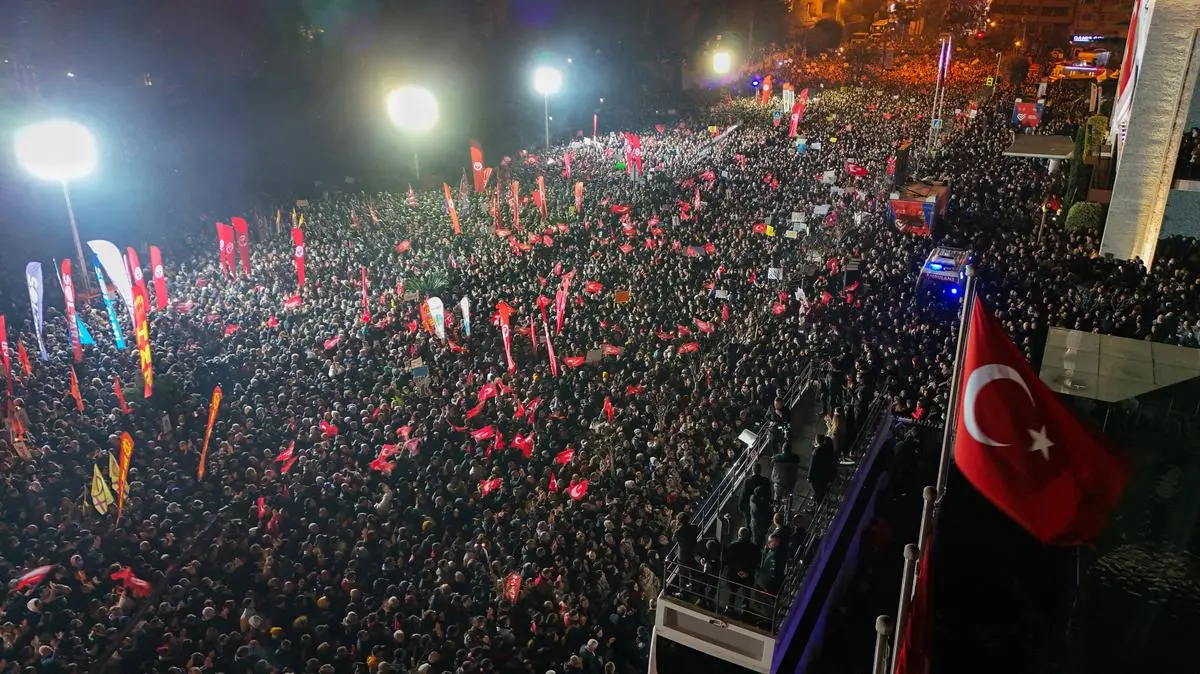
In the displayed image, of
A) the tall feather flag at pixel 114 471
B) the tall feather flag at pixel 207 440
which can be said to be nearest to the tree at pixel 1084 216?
the tall feather flag at pixel 207 440

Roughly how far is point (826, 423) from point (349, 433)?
25.4 feet

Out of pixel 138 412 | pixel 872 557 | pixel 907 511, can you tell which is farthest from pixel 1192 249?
pixel 138 412

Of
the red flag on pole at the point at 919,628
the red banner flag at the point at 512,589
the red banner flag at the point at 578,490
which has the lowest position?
the red banner flag at the point at 512,589

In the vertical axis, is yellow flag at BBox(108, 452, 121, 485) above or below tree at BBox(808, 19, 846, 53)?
below

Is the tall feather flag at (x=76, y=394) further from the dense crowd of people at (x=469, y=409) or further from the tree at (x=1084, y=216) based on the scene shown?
the tree at (x=1084, y=216)

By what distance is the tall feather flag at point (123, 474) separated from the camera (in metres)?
11.0

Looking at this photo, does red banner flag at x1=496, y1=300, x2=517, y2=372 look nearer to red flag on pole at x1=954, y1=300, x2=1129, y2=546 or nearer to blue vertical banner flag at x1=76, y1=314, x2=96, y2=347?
blue vertical banner flag at x1=76, y1=314, x2=96, y2=347

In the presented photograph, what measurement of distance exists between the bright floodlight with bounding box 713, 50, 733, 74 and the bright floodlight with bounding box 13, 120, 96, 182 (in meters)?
45.6

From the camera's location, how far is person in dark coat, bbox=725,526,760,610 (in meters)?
7.85

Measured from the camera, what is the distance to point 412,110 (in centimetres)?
3869

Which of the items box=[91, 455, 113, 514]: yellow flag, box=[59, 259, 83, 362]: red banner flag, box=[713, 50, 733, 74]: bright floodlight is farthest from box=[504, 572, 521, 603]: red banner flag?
box=[713, 50, 733, 74]: bright floodlight

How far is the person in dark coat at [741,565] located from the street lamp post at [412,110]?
33.2m

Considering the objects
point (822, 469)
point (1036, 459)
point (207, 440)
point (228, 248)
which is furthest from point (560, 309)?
point (1036, 459)

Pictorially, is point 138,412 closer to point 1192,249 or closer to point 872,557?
point 872,557
